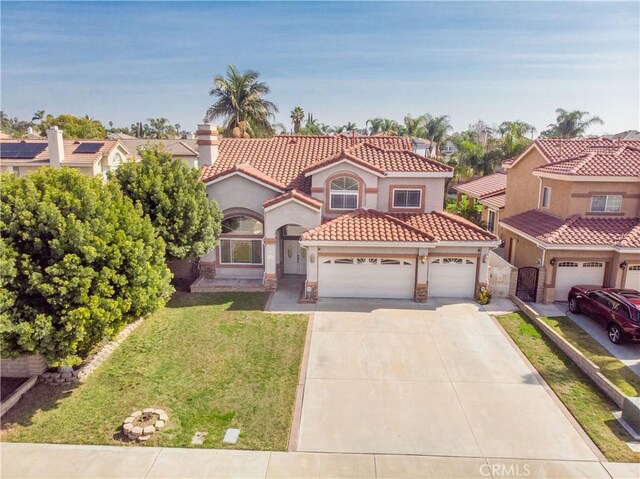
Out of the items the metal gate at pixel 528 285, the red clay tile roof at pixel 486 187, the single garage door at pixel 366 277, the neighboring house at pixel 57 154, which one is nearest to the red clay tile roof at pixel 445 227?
the single garage door at pixel 366 277

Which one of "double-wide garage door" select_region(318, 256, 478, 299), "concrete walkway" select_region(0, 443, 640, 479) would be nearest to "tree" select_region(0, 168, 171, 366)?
"concrete walkway" select_region(0, 443, 640, 479)

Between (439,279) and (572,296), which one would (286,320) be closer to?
(439,279)

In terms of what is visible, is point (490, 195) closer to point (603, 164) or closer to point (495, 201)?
point (495, 201)

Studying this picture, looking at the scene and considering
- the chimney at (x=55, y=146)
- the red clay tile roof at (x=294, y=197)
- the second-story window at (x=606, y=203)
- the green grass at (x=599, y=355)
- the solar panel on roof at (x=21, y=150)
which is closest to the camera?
the green grass at (x=599, y=355)

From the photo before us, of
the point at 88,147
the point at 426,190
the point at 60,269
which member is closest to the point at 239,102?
the point at 88,147

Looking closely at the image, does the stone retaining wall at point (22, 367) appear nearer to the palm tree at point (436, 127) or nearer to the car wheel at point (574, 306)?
the car wheel at point (574, 306)
